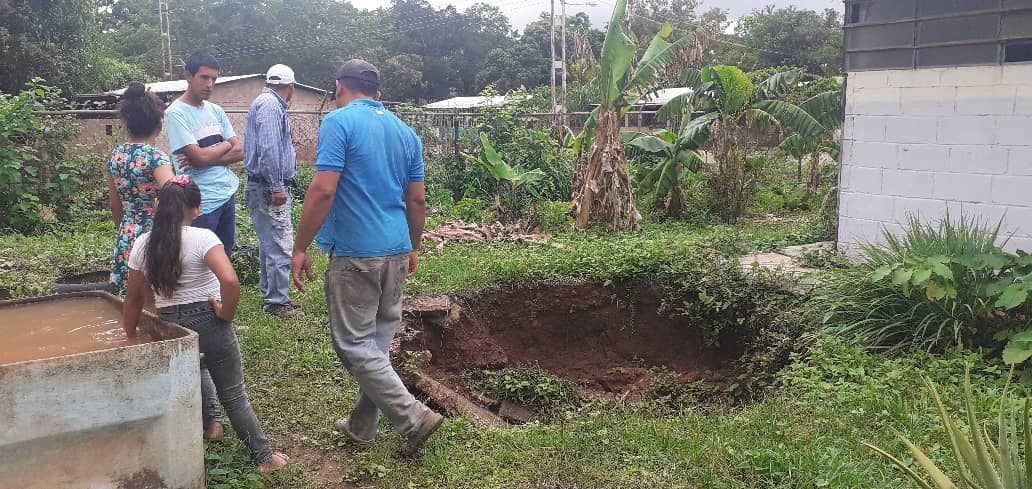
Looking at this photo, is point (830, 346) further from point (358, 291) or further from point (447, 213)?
point (447, 213)

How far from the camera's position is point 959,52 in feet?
23.0

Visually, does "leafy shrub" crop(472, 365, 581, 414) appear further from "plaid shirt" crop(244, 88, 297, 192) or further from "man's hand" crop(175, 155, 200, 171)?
"man's hand" crop(175, 155, 200, 171)

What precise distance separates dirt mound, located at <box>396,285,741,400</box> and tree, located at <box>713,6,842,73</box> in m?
31.4

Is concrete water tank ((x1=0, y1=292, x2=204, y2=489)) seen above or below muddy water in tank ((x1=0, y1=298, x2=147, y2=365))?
below

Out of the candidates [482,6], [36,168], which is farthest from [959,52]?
[482,6]

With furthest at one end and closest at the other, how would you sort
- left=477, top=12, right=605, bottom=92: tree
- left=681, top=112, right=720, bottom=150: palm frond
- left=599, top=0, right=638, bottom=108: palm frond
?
left=477, top=12, right=605, bottom=92: tree
left=681, top=112, right=720, bottom=150: palm frond
left=599, top=0, right=638, bottom=108: palm frond

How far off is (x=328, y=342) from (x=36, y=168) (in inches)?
270

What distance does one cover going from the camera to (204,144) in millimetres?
5453

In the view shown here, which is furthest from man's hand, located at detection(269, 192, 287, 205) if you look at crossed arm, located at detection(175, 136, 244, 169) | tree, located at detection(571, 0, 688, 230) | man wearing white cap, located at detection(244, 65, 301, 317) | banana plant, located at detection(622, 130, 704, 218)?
banana plant, located at detection(622, 130, 704, 218)

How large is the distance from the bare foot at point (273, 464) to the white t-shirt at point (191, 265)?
2.88ft

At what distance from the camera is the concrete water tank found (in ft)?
9.24

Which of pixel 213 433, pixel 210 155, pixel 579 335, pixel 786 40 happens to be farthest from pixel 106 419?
pixel 786 40

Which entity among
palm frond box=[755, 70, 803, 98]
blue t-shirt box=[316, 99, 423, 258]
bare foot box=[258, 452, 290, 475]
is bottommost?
bare foot box=[258, 452, 290, 475]

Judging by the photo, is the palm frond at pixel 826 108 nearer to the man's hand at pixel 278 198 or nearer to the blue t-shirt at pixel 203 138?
the man's hand at pixel 278 198
